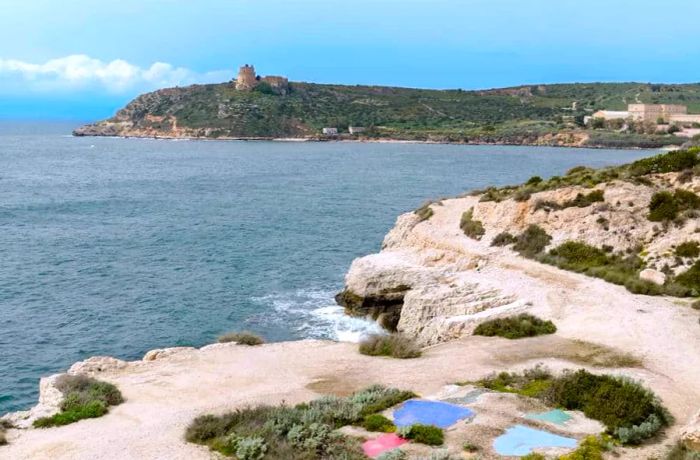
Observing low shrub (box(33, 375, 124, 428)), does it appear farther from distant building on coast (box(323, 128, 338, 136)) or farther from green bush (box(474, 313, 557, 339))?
distant building on coast (box(323, 128, 338, 136))

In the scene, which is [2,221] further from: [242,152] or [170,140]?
[170,140]

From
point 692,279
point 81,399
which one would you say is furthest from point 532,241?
point 81,399

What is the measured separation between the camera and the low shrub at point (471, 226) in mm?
31345

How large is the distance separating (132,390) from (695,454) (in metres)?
11.2

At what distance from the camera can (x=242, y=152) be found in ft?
427

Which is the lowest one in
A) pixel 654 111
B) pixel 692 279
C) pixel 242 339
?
pixel 242 339

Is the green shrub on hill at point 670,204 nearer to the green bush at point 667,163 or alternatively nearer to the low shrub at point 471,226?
the green bush at point 667,163

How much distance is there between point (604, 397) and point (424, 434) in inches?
142

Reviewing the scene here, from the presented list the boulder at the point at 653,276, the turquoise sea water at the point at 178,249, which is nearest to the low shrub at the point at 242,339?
the turquoise sea water at the point at 178,249

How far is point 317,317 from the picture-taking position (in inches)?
1133

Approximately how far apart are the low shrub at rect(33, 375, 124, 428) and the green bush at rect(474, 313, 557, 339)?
9.86 m

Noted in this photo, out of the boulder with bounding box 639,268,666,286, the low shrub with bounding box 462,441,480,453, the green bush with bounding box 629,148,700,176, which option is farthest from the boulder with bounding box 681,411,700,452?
the green bush with bounding box 629,148,700,176

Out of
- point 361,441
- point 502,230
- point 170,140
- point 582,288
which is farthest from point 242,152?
point 361,441

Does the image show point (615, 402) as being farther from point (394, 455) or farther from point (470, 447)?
point (394, 455)
